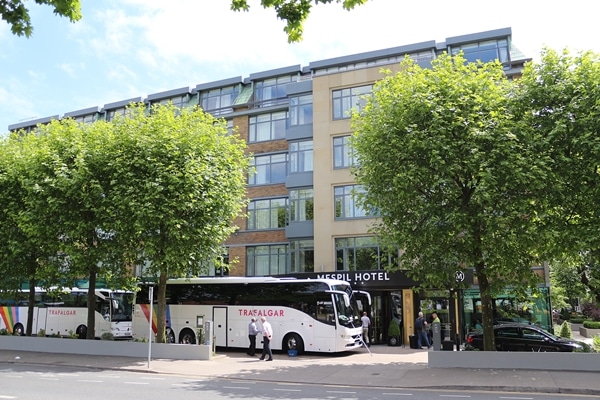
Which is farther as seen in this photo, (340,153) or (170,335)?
(340,153)

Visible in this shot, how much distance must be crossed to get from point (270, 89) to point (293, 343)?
856 inches

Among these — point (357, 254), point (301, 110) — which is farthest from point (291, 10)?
point (301, 110)

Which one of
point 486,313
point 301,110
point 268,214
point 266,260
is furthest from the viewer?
point 268,214

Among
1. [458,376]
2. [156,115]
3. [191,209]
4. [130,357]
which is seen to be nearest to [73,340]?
[130,357]

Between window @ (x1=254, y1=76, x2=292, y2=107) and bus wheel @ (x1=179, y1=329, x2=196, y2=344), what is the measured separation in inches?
718

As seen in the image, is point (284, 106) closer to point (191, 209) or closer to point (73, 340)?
point (191, 209)

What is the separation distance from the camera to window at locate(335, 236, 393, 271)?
27500mm

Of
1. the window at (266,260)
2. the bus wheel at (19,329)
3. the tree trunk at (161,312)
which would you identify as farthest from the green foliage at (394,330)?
the bus wheel at (19,329)

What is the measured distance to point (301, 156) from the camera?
101 feet

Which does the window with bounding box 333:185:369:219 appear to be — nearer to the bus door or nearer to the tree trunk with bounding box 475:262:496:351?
the bus door

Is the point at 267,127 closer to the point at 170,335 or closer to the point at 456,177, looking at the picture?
→ the point at 170,335

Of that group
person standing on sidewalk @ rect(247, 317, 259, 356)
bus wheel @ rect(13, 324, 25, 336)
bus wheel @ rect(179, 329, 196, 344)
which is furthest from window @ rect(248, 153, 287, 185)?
bus wheel @ rect(13, 324, 25, 336)

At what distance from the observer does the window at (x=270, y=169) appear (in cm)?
3272

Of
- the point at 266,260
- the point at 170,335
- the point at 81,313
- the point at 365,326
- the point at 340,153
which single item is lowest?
the point at 170,335
